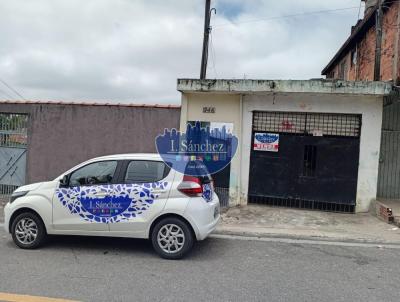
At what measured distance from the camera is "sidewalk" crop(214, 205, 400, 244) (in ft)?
25.0

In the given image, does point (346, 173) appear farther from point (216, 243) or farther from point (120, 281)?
point (120, 281)

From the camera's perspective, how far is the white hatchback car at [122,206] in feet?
19.1

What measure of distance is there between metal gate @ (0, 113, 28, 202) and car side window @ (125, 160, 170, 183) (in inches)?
254

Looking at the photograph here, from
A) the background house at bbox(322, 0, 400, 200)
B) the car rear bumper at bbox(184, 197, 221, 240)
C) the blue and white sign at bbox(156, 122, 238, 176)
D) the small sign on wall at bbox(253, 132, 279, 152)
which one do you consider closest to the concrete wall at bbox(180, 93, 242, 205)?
the blue and white sign at bbox(156, 122, 238, 176)

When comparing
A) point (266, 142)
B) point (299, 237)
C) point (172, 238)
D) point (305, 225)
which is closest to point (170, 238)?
point (172, 238)

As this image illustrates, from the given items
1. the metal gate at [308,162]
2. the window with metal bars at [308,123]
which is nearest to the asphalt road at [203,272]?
the metal gate at [308,162]

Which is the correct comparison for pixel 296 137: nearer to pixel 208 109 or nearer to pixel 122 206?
pixel 208 109

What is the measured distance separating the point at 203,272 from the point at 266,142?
18.5 ft

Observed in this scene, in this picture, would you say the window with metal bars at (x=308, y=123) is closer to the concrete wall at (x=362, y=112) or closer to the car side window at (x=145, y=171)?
the concrete wall at (x=362, y=112)

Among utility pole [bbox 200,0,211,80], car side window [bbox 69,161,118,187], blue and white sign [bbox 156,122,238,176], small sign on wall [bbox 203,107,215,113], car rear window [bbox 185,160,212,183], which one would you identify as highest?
utility pole [bbox 200,0,211,80]

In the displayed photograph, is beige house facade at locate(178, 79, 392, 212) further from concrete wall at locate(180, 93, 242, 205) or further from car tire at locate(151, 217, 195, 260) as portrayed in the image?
car tire at locate(151, 217, 195, 260)

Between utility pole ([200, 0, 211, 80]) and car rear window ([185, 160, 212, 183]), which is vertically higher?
utility pole ([200, 0, 211, 80])

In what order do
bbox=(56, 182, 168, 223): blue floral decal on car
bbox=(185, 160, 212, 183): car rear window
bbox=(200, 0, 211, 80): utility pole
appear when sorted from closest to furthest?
bbox=(56, 182, 168, 223): blue floral decal on car < bbox=(185, 160, 212, 183): car rear window < bbox=(200, 0, 211, 80): utility pole

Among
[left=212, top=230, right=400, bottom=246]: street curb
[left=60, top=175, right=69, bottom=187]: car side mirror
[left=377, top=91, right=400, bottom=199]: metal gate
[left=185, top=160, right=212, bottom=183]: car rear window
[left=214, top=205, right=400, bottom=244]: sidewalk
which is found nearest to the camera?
[left=185, top=160, right=212, bottom=183]: car rear window
